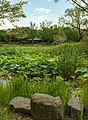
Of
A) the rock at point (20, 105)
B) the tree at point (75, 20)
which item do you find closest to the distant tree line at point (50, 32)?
the tree at point (75, 20)

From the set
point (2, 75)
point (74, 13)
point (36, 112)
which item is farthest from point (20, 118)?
point (74, 13)

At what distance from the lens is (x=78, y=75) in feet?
27.2

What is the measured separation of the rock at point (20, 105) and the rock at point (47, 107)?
0.32 m

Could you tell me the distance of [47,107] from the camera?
439cm

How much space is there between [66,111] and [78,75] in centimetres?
356

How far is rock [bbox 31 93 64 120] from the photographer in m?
4.38

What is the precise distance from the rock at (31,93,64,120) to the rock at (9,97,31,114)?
32cm

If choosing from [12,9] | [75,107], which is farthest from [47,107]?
[12,9]

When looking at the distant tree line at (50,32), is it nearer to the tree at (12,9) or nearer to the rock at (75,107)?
the tree at (12,9)

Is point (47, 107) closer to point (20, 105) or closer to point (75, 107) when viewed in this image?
point (75, 107)

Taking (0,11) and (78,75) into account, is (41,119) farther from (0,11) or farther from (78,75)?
(0,11)

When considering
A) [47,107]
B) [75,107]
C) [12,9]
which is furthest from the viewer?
[12,9]

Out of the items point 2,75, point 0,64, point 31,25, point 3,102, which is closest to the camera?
→ point 3,102

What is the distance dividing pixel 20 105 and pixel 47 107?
66 centimetres
